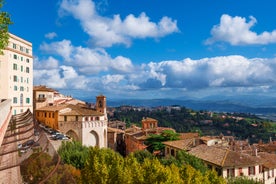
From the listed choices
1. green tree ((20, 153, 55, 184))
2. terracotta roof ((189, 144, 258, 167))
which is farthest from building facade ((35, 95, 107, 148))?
green tree ((20, 153, 55, 184))

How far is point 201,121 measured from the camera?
194m

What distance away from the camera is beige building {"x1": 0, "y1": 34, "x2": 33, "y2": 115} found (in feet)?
149

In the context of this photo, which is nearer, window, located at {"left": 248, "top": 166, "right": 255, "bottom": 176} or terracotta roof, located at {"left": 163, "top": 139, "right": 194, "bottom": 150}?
window, located at {"left": 248, "top": 166, "right": 255, "bottom": 176}

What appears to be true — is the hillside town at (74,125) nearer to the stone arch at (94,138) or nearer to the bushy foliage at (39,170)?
the stone arch at (94,138)

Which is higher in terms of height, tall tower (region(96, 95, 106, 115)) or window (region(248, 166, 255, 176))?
tall tower (region(96, 95, 106, 115))

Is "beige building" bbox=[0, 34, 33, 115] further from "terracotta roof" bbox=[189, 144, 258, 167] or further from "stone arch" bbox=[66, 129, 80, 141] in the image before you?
"terracotta roof" bbox=[189, 144, 258, 167]

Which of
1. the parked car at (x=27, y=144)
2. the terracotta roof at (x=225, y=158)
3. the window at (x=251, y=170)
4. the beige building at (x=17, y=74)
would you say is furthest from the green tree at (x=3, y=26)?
the window at (x=251, y=170)

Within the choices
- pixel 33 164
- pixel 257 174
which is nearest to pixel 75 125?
pixel 257 174

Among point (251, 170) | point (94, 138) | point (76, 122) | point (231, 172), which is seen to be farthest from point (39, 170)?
point (94, 138)

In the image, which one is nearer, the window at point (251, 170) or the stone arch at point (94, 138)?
the window at point (251, 170)

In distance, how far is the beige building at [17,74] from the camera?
4531cm

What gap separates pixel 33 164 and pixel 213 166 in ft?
103

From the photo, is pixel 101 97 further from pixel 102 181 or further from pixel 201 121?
pixel 201 121

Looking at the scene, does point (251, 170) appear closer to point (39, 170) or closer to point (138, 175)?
point (138, 175)
